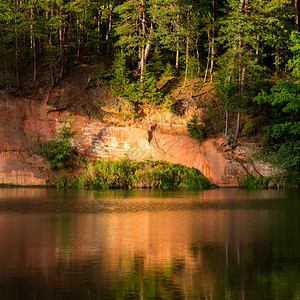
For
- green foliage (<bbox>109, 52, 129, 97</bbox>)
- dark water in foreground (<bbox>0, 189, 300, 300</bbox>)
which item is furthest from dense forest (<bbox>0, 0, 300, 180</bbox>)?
dark water in foreground (<bbox>0, 189, 300, 300</bbox>)

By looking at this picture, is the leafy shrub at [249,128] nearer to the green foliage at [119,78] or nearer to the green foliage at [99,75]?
the green foliage at [119,78]

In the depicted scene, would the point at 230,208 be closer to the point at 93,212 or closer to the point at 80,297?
the point at 93,212

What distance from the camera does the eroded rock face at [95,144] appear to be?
37.7m

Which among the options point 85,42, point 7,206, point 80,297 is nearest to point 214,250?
point 80,297

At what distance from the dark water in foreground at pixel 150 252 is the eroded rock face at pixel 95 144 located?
14.4m

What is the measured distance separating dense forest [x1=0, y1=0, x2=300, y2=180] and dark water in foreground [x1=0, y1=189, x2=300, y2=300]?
16407 mm

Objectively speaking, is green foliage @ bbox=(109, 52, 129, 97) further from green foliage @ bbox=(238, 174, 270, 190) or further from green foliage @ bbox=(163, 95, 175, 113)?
green foliage @ bbox=(238, 174, 270, 190)

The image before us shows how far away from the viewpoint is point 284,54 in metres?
47.4

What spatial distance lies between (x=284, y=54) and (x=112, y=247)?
126 ft

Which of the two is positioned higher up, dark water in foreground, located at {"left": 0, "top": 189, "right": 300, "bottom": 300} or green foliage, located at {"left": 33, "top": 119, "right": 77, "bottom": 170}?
green foliage, located at {"left": 33, "top": 119, "right": 77, "bottom": 170}

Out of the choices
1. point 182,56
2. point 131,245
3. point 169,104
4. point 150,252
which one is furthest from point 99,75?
point 150,252

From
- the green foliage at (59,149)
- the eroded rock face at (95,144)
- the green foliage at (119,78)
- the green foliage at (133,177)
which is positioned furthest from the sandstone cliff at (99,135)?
the green foliage at (133,177)

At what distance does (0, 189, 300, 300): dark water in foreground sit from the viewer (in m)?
8.91

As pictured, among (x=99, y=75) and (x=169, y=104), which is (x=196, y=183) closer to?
(x=169, y=104)
